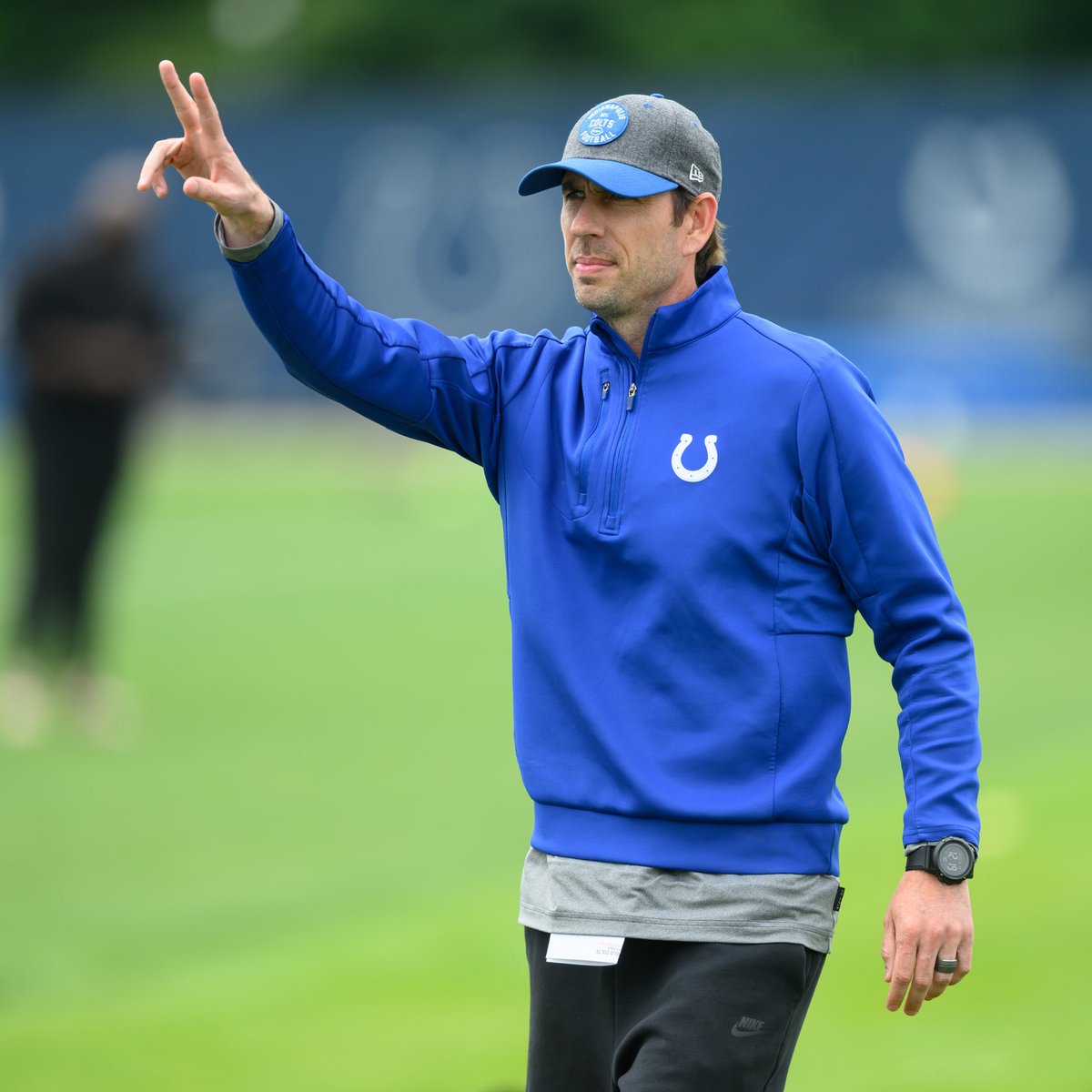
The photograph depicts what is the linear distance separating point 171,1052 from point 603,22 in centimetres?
3614

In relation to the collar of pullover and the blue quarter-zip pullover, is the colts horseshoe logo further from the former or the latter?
the collar of pullover

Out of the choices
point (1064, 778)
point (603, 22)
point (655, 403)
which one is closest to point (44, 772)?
point (1064, 778)

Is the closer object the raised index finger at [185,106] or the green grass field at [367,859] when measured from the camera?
the raised index finger at [185,106]

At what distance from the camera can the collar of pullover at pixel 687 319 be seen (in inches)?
159

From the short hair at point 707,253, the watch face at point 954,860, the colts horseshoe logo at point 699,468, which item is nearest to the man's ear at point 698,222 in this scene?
the short hair at point 707,253

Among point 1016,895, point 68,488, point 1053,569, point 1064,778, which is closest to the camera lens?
point 1016,895

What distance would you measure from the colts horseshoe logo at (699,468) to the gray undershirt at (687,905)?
75 centimetres

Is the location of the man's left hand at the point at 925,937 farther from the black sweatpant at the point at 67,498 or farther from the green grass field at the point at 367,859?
the black sweatpant at the point at 67,498

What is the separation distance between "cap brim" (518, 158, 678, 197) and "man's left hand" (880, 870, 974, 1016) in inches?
55.6

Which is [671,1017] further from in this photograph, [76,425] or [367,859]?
[76,425]


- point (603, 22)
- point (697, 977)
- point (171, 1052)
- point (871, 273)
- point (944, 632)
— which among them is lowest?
point (171, 1052)

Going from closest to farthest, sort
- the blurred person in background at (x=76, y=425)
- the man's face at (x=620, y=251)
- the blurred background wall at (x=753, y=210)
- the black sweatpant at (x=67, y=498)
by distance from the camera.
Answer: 1. the man's face at (x=620, y=251)
2. the blurred person in background at (x=76, y=425)
3. the black sweatpant at (x=67, y=498)
4. the blurred background wall at (x=753, y=210)

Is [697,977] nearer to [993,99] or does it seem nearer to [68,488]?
[68,488]

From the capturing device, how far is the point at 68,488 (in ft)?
41.3
